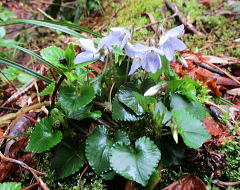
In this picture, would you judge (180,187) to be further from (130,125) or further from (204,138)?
(130,125)

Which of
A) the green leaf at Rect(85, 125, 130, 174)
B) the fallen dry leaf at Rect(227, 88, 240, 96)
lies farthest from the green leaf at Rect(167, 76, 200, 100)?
the fallen dry leaf at Rect(227, 88, 240, 96)

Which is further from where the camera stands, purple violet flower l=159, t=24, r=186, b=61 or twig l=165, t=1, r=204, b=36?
twig l=165, t=1, r=204, b=36

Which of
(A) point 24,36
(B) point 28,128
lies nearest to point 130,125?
(B) point 28,128

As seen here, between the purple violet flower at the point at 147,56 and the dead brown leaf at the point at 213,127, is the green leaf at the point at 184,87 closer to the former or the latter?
the purple violet flower at the point at 147,56

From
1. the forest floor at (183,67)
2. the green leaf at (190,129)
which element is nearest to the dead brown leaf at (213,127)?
the forest floor at (183,67)

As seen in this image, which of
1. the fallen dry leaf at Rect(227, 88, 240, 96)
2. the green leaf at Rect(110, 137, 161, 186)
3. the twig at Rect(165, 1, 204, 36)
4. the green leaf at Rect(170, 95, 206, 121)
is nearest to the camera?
the green leaf at Rect(110, 137, 161, 186)

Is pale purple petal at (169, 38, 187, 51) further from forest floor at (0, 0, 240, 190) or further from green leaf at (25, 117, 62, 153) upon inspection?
green leaf at (25, 117, 62, 153)
